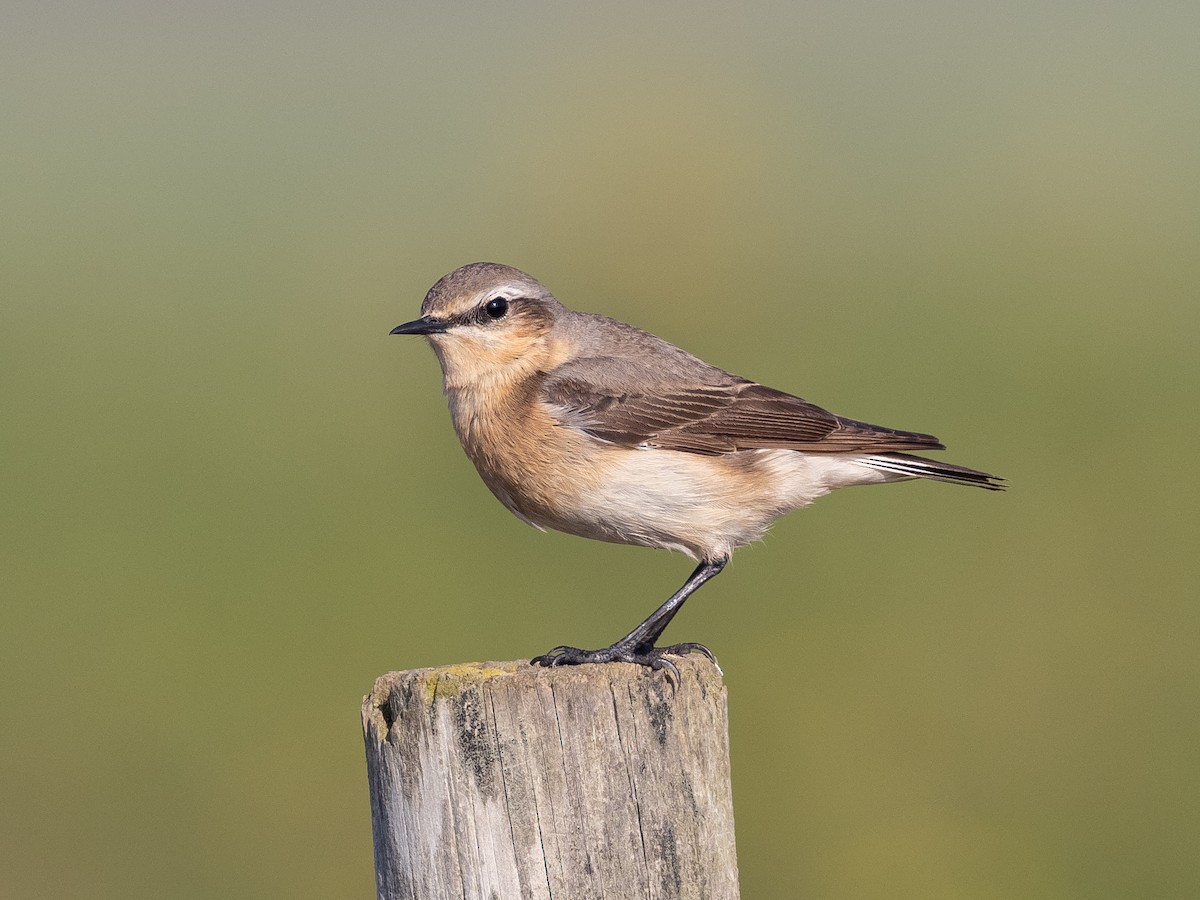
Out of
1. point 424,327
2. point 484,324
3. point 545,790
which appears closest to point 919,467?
point 484,324

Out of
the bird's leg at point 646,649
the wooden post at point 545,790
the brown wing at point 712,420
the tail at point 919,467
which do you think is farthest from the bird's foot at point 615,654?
the tail at point 919,467

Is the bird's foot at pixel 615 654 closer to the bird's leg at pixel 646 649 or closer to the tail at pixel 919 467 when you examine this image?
the bird's leg at pixel 646 649

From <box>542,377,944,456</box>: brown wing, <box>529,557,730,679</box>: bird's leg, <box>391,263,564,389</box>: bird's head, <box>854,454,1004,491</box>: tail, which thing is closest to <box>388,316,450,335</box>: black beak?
<box>391,263,564,389</box>: bird's head

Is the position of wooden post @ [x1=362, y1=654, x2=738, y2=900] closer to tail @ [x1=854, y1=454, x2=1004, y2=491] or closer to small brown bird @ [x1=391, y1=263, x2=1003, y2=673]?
small brown bird @ [x1=391, y1=263, x2=1003, y2=673]

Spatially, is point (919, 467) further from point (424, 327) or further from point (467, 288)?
point (424, 327)

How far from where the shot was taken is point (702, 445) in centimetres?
741

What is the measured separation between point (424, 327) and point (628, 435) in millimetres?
1113

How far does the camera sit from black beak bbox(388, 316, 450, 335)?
7.32 m

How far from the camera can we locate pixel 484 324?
7527 millimetres

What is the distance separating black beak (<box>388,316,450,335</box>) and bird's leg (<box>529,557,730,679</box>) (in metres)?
1.65

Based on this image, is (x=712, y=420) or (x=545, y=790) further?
(x=712, y=420)

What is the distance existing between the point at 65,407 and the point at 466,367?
11117 millimetres

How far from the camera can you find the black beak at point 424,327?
7.32m

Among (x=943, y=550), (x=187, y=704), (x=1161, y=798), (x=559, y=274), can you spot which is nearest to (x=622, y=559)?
(x=943, y=550)
